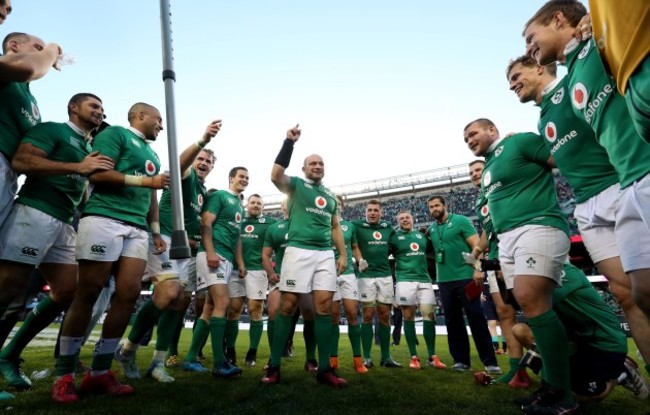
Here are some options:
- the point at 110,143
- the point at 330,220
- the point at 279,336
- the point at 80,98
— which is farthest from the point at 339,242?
the point at 80,98

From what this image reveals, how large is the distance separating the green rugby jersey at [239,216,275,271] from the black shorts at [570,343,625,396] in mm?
5314

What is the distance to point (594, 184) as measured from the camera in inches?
108

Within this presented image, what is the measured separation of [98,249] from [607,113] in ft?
12.5

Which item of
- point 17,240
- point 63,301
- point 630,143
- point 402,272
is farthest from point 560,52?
point 402,272

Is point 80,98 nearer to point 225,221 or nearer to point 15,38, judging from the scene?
point 15,38

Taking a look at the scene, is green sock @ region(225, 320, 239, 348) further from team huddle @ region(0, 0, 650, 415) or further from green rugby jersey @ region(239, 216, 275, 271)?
green rugby jersey @ region(239, 216, 275, 271)

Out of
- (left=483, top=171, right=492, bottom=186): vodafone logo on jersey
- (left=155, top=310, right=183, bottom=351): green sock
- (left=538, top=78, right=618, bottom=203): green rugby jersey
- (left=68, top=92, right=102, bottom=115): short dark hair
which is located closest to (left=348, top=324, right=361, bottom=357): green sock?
(left=155, top=310, right=183, bottom=351): green sock

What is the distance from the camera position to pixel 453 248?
22.2 ft

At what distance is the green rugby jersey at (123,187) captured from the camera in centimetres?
363

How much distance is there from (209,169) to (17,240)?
3254mm

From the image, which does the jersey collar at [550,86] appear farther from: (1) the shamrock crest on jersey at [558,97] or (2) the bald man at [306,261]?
(2) the bald man at [306,261]

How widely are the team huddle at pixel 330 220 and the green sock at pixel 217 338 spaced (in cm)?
2

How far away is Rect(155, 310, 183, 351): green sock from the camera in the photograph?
471cm

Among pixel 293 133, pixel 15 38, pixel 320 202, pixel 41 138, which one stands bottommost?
pixel 320 202
